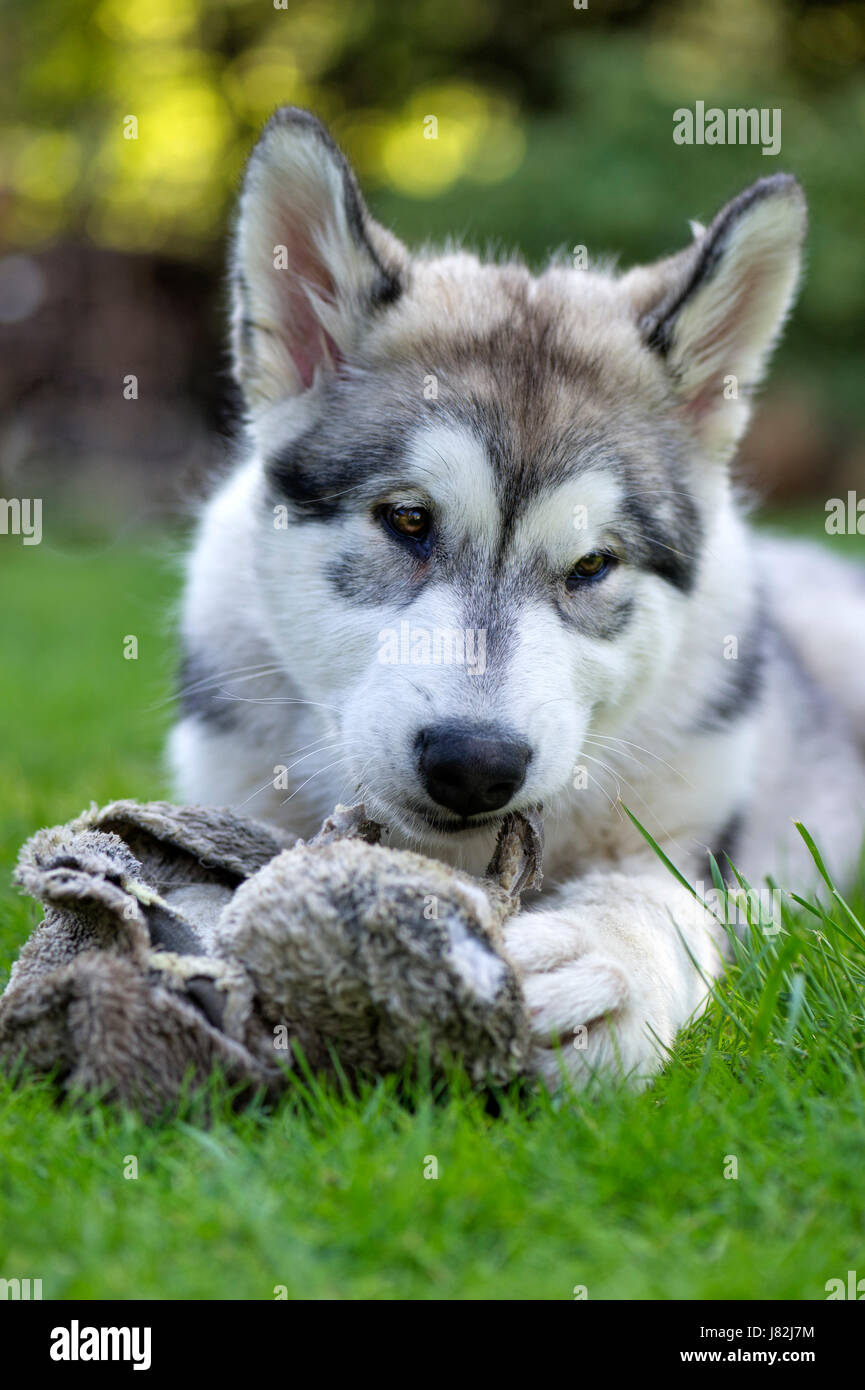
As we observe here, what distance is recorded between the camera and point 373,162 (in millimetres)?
22484

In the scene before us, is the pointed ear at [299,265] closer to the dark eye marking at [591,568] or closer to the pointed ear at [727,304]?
the pointed ear at [727,304]

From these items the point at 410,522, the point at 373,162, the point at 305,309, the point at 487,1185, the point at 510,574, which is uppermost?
the point at 373,162

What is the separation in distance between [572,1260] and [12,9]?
24697 millimetres

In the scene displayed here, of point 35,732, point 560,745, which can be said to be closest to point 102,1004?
point 560,745

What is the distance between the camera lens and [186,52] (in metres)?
23.0

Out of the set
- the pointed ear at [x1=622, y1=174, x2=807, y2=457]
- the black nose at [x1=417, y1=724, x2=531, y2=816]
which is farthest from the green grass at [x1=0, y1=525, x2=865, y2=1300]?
the pointed ear at [x1=622, y1=174, x2=807, y2=457]

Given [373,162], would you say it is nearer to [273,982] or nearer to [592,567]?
[592,567]

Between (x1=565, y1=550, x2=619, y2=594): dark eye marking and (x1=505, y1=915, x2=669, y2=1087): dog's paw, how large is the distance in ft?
2.60

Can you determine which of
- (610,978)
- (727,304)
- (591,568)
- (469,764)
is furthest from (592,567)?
(610,978)

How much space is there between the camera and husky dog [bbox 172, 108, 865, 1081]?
2.59 metres

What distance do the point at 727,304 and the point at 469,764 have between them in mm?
1545

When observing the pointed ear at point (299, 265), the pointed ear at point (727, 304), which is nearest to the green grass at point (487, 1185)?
the pointed ear at point (727, 304)

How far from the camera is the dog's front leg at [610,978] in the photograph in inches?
93.0

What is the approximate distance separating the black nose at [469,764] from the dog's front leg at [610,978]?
0.25 m
